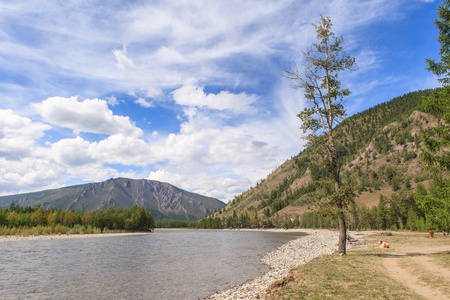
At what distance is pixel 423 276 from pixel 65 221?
461 feet

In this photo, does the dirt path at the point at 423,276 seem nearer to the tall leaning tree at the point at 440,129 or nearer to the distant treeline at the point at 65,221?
the tall leaning tree at the point at 440,129

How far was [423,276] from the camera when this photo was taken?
51.5 ft

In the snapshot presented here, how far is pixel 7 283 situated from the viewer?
23969 millimetres

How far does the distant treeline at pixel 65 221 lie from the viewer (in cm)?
10031

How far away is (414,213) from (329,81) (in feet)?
352

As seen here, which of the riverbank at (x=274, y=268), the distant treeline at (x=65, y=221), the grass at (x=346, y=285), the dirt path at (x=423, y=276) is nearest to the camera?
the grass at (x=346, y=285)

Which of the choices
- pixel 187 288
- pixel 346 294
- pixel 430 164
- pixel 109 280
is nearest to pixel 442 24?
pixel 430 164

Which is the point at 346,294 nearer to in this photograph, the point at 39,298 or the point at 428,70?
the point at 428,70

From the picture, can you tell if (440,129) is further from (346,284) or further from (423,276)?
(346,284)

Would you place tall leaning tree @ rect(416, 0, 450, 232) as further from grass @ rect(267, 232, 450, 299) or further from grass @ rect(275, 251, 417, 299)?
grass @ rect(275, 251, 417, 299)

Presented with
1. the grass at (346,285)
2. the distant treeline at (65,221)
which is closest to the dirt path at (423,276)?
the grass at (346,285)

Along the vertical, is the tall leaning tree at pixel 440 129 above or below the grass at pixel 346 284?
above

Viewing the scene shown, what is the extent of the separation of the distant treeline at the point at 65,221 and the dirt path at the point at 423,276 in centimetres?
11749

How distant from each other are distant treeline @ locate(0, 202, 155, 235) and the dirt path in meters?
117
